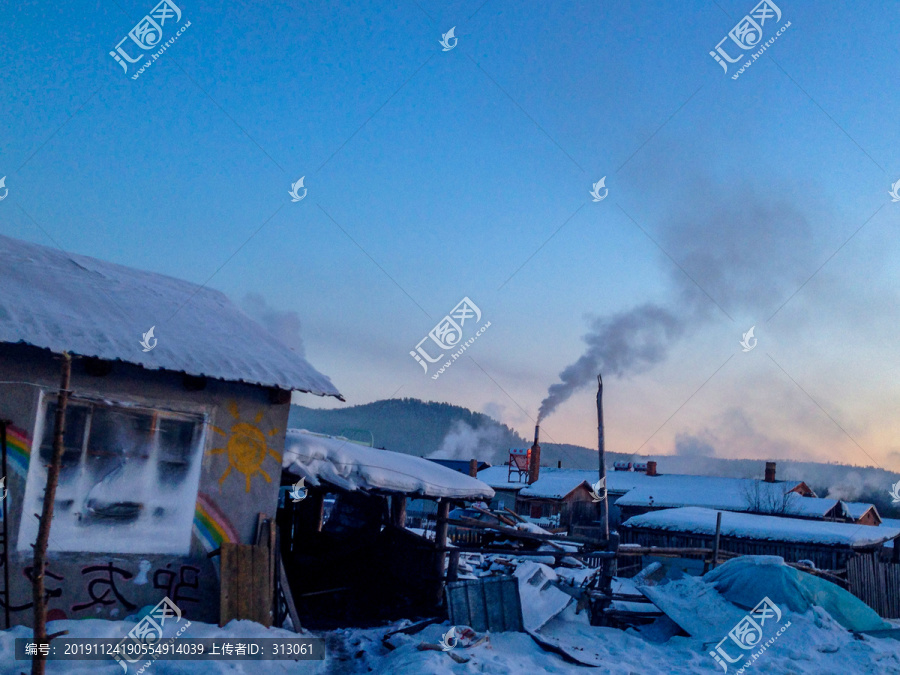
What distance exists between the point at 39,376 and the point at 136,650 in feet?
9.96

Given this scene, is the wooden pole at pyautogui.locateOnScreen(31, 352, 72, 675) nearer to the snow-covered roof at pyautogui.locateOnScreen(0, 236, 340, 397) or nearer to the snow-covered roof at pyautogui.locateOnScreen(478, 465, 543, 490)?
the snow-covered roof at pyautogui.locateOnScreen(0, 236, 340, 397)

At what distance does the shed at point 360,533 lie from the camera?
10.9 meters

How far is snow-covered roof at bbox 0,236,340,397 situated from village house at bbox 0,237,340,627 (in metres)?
0.03

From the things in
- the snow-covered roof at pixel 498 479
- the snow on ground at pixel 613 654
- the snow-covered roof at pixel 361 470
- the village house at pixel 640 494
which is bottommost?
the snow on ground at pixel 613 654

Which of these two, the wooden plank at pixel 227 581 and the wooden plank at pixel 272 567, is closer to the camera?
the wooden plank at pixel 227 581

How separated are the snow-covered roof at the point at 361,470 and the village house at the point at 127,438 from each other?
148 cm

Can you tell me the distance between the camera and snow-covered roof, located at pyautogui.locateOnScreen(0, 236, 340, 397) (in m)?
6.96

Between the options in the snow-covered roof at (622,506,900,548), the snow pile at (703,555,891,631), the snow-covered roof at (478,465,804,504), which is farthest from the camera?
the snow-covered roof at (478,465,804,504)

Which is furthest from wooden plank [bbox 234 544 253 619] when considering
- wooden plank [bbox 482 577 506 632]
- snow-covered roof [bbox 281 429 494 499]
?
wooden plank [bbox 482 577 506 632]

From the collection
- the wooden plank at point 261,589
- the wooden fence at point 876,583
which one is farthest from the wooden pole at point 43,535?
the wooden fence at point 876,583

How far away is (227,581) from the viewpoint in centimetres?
798

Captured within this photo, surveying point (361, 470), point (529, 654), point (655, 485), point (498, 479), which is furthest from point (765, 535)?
point (498, 479)

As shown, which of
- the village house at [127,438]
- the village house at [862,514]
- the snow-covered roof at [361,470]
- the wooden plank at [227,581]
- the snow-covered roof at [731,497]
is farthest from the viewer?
the village house at [862,514]

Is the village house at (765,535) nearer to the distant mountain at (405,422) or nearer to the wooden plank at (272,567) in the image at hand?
the wooden plank at (272,567)
